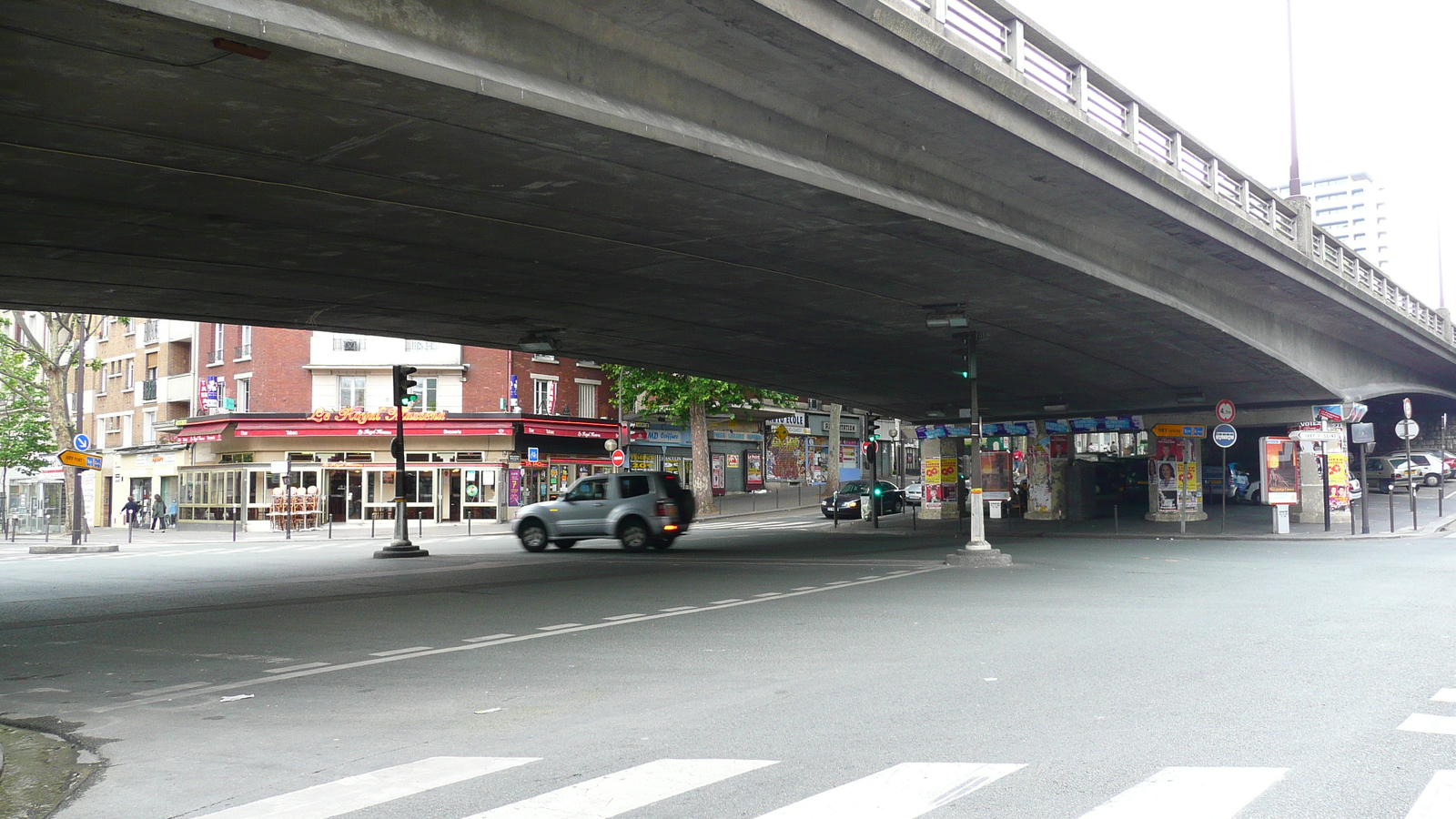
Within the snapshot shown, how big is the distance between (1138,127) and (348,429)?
3552cm

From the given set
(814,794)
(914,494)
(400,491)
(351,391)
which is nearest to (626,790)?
(814,794)

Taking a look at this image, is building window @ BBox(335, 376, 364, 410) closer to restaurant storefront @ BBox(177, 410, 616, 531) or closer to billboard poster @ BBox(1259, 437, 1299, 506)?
restaurant storefront @ BBox(177, 410, 616, 531)

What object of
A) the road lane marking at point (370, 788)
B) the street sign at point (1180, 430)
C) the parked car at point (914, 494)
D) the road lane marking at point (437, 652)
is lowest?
the road lane marking at point (437, 652)

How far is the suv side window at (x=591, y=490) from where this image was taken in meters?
26.8

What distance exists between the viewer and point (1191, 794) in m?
5.37

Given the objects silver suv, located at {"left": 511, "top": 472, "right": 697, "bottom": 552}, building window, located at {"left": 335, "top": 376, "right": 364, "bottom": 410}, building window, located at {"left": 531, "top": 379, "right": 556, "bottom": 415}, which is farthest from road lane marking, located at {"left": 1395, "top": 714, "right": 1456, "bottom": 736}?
building window, located at {"left": 335, "top": 376, "right": 364, "bottom": 410}

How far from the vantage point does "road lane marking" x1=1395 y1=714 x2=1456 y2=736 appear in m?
6.66

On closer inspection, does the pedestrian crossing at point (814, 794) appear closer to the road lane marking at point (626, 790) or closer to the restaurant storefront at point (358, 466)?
the road lane marking at point (626, 790)

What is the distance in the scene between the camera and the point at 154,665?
33.8 feet

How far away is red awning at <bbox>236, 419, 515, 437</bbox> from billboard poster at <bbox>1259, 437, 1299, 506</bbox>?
28698 millimetres

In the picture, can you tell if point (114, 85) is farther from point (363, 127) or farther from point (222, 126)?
point (363, 127)

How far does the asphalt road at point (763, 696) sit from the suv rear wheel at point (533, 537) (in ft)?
31.6

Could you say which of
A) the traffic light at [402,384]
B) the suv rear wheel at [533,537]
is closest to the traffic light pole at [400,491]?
the traffic light at [402,384]

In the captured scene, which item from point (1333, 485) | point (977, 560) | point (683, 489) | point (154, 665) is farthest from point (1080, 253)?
point (1333, 485)
